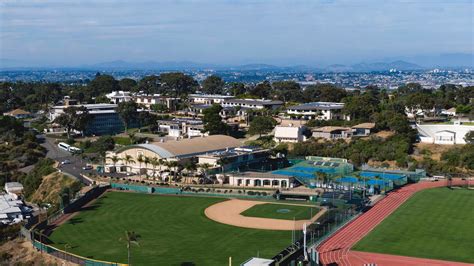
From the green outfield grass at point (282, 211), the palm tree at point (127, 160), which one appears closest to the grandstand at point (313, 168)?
the green outfield grass at point (282, 211)

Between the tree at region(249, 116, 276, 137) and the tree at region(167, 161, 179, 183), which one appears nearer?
the tree at region(167, 161, 179, 183)

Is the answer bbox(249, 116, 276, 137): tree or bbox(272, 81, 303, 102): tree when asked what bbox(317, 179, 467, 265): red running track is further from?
bbox(272, 81, 303, 102): tree

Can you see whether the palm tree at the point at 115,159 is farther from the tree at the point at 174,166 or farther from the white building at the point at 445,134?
the white building at the point at 445,134

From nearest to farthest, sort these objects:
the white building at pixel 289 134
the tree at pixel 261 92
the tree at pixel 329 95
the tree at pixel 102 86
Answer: the white building at pixel 289 134 → the tree at pixel 329 95 → the tree at pixel 261 92 → the tree at pixel 102 86

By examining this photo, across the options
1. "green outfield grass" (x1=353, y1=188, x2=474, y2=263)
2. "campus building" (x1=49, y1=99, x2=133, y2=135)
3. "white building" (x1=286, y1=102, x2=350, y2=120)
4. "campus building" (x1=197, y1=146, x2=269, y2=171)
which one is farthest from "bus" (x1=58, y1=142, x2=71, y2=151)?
"green outfield grass" (x1=353, y1=188, x2=474, y2=263)

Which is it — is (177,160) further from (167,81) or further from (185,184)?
(167,81)

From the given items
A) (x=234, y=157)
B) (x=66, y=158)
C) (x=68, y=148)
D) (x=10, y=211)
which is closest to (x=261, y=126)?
(x=234, y=157)

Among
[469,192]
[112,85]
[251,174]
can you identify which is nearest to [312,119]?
[251,174]
